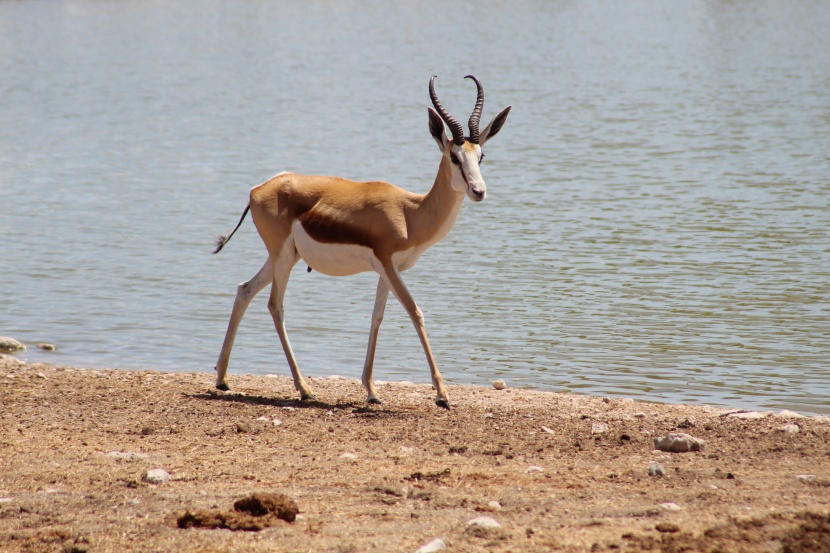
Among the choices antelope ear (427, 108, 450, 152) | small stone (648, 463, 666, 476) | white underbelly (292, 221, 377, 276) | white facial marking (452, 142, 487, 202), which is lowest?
small stone (648, 463, 666, 476)

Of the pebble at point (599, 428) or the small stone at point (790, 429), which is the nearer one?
the small stone at point (790, 429)

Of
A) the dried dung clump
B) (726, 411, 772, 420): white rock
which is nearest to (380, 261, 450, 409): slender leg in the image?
(726, 411, 772, 420): white rock

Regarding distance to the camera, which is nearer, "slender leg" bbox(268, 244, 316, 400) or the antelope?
the antelope

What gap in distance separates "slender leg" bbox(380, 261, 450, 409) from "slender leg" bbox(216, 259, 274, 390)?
119 cm

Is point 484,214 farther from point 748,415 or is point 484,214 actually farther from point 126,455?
point 126,455

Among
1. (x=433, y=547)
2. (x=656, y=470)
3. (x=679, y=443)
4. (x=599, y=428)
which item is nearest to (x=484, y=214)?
(x=599, y=428)

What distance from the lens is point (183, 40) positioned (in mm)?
60938

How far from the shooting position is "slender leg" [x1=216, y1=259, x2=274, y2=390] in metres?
9.94

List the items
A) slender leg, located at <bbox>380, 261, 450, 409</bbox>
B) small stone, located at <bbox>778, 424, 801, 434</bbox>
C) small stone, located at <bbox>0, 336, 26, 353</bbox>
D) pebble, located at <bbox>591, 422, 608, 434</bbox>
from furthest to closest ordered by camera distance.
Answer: small stone, located at <bbox>0, 336, 26, 353</bbox> → slender leg, located at <bbox>380, 261, 450, 409</bbox> → pebble, located at <bbox>591, 422, 608, 434</bbox> → small stone, located at <bbox>778, 424, 801, 434</bbox>

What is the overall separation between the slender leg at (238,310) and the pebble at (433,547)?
4.63m

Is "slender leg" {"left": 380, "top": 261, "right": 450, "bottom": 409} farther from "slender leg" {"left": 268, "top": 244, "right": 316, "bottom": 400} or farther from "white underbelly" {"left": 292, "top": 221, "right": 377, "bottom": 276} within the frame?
"slender leg" {"left": 268, "top": 244, "right": 316, "bottom": 400}

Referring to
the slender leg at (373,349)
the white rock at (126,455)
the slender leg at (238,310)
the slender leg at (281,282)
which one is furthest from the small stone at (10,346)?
the white rock at (126,455)

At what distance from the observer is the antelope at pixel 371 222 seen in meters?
9.27

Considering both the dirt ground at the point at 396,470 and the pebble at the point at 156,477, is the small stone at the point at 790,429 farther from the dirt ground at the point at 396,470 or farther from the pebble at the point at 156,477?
the pebble at the point at 156,477
